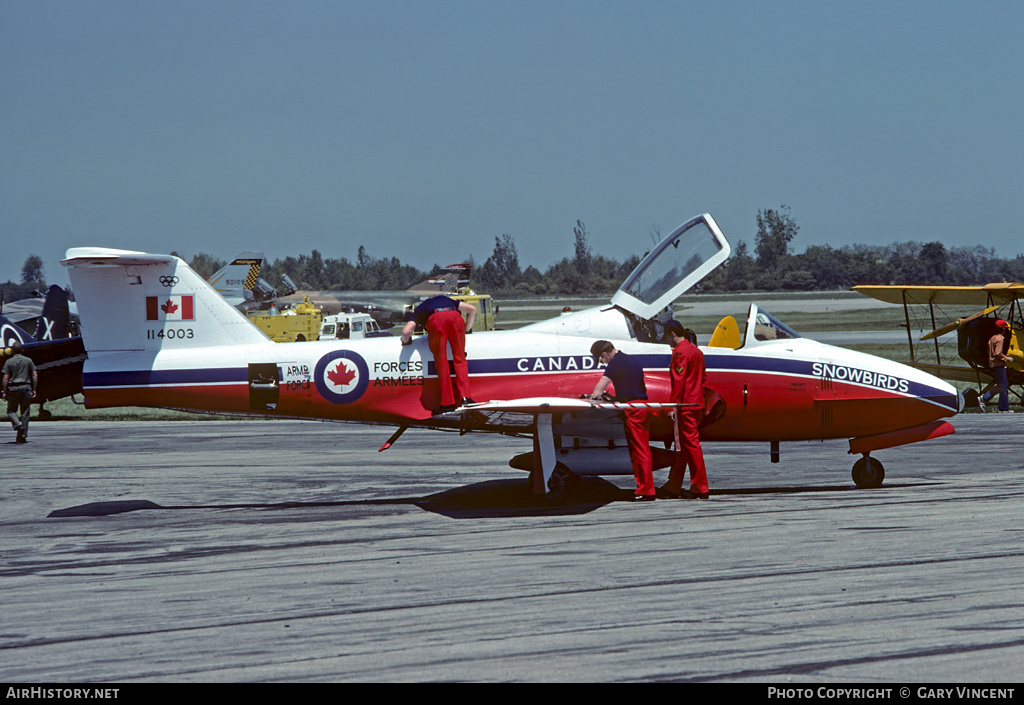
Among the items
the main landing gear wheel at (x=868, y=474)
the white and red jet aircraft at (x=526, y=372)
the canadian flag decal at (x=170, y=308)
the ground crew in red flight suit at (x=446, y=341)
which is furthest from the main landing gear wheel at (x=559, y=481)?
the canadian flag decal at (x=170, y=308)

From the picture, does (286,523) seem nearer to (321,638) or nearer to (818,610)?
(321,638)

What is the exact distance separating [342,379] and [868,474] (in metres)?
6.70

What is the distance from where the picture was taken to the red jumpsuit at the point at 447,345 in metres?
11.0

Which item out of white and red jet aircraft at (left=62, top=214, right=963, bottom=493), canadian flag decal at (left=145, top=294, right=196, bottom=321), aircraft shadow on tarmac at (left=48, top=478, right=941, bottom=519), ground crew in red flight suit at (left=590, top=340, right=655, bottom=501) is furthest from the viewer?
canadian flag decal at (left=145, top=294, right=196, bottom=321)

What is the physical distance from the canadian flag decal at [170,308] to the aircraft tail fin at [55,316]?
A: 15.4m

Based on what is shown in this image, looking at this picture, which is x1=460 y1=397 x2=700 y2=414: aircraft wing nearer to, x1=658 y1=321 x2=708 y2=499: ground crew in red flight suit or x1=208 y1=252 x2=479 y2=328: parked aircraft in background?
x1=658 y1=321 x2=708 y2=499: ground crew in red flight suit

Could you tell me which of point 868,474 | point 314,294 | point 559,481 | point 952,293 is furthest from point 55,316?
point 314,294

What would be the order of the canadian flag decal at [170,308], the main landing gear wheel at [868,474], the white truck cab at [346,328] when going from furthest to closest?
the white truck cab at [346,328]
the main landing gear wheel at [868,474]
the canadian flag decal at [170,308]

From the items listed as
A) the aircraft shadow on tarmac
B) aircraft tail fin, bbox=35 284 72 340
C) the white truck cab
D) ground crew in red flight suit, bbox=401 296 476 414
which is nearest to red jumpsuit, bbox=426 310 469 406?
ground crew in red flight suit, bbox=401 296 476 414

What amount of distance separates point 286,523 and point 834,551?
572cm

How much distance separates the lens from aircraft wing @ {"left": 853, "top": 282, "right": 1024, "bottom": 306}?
23.6 meters

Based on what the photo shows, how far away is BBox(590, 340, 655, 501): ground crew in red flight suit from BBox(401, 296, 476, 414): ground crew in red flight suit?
5.19 feet

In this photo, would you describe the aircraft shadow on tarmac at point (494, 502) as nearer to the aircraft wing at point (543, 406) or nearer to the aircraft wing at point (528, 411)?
the aircraft wing at point (528, 411)

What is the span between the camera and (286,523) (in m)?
10.3
